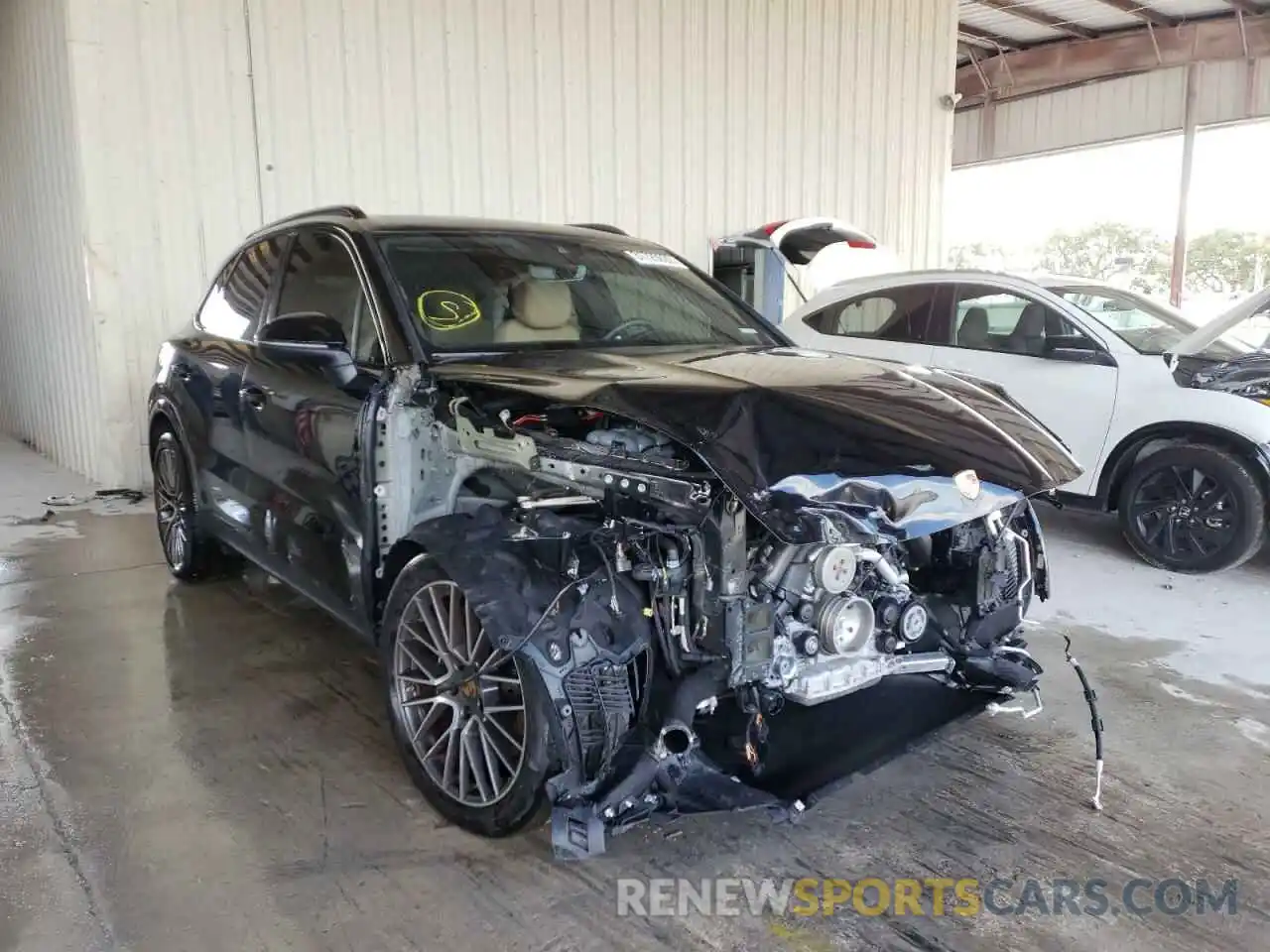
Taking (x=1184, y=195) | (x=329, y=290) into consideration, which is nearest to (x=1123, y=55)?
(x=1184, y=195)

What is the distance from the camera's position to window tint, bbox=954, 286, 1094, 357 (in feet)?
19.2

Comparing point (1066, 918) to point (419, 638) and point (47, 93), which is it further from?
point (47, 93)

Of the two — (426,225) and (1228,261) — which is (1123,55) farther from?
(426,225)

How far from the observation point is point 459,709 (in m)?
2.64

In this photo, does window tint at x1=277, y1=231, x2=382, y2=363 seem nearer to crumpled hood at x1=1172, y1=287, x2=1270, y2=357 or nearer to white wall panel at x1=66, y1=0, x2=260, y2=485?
white wall panel at x1=66, y1=0, x2=260, y2=485

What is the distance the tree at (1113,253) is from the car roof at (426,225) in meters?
17.2

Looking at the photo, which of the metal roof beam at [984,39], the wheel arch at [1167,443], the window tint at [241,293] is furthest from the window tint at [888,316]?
the metal roof beam at [984,39]

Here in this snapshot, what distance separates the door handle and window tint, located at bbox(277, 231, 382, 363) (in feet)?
0.99

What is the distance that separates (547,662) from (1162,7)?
1433cm

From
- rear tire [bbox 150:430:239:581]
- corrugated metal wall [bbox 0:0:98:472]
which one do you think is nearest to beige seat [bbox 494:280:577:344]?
rear tire [bbox 150:430:239:581]

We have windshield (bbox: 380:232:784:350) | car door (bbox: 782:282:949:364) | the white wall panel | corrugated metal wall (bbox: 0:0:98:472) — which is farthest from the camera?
corrugated metal wall (bbox: 0:0:98:472)

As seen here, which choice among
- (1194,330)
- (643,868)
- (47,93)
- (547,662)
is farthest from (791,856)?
(47,93)

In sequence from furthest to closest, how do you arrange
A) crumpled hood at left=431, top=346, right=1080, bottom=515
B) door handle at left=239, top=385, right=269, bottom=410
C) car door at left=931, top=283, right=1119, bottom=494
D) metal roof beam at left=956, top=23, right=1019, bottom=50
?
metal roof beam at left=956, top=23, right=1019, bottom=50, car door at left=931, top=283, right=1119, bottom=494, door handle at left=239, top=385, right=269, bottom=410, crumpled hood at left=431, top=346, right=1080, bottom=515
